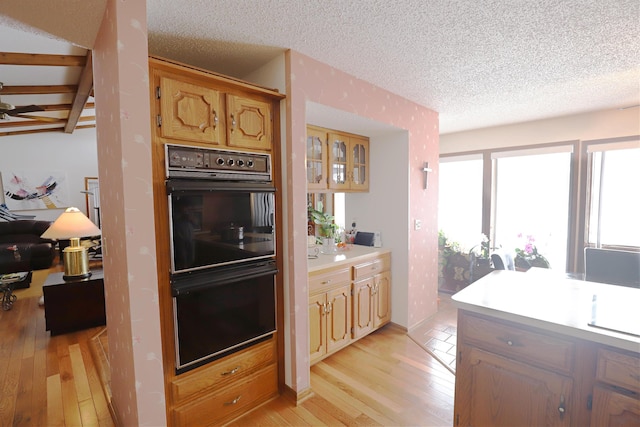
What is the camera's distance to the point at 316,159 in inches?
110

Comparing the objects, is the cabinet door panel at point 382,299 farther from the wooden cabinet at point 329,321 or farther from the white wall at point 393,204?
the wooden cabinet at point 329,321

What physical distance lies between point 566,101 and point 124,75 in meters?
3.86

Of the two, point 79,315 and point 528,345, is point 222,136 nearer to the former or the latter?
point 528,345

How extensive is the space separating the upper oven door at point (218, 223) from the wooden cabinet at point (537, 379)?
1269 mm

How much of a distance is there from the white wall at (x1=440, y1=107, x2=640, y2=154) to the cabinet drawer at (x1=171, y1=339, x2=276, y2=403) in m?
3.92

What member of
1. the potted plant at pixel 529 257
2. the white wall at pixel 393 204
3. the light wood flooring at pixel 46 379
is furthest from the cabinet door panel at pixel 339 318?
the potted plant at pixel 529 257

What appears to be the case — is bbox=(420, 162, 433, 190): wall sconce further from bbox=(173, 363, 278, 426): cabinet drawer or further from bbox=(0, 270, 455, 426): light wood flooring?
bbox=(173, 363, 278, 426): cabinet drawer

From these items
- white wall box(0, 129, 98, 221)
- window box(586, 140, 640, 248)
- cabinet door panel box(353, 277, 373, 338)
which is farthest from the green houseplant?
white wall box(0, 129, 98, 221)

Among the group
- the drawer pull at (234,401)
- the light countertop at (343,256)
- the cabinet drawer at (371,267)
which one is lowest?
the drawer pull at (234,401)

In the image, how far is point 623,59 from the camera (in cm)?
212

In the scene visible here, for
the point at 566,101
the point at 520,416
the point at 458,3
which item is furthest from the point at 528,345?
the point at 566,101

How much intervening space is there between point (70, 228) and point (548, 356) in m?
3.81

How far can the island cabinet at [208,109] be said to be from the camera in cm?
157

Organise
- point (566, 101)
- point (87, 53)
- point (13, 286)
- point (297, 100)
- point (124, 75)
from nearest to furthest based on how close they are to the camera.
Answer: point (124, 75) < point (297, 100) < point (87, 53) < point (566, 101) < point (13, 286)
